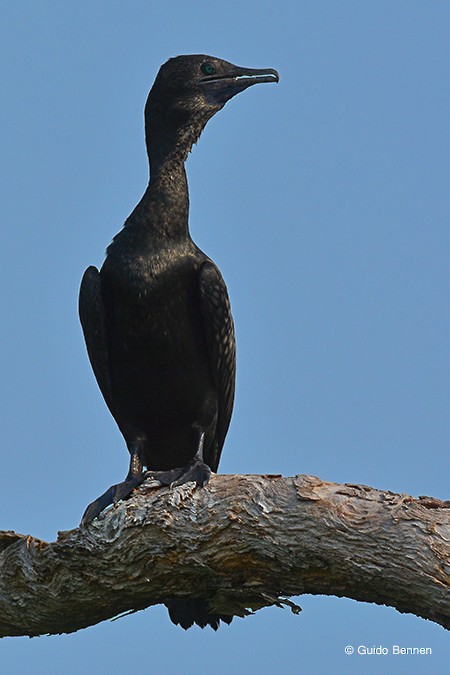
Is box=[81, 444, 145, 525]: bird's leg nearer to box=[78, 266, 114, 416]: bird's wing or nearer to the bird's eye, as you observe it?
box=[78, 266, 114, 416]: bird's wing

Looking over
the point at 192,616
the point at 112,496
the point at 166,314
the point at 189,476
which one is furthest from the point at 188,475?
the point at 166,314

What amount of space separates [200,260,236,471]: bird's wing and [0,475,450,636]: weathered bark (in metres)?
1.52

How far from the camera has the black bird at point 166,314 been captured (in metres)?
8.04

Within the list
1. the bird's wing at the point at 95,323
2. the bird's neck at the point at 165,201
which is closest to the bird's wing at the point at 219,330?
the bird's neck at the point at 165,201

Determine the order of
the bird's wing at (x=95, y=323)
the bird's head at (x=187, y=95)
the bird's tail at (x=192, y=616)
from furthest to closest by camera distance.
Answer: the bird's head at (x=187, y=95) → the bird's wing at (x=95, y=323) → the bird's tail at (x=192, y=616)

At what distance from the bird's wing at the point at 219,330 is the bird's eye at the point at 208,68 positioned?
153 centimetres

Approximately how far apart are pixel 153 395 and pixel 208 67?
2540mm

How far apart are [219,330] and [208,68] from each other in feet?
6.77

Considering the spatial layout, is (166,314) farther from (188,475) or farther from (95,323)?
(188,475)

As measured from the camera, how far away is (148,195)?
8.40m

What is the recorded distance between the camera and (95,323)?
8.20 m

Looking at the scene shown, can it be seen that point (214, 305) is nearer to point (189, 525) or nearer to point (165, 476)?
point (165, 476)

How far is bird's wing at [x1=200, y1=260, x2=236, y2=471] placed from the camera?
8.10 m

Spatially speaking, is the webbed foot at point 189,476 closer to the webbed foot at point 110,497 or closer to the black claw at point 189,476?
the black claw at point 189,476
